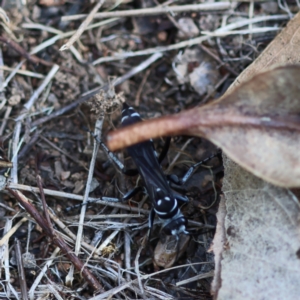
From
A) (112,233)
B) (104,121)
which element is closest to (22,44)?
(104,121)

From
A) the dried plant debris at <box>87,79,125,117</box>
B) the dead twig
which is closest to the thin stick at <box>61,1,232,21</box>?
the dried plant debris at <box>87,79,125,117</box>

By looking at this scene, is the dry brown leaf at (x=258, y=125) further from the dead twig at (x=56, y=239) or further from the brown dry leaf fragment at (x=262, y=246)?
the dead twig at (x=56, y=239)

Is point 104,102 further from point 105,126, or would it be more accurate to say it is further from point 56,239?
point 56,239

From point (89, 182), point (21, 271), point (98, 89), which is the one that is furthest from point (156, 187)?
point (21, 271)

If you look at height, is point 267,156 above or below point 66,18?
below

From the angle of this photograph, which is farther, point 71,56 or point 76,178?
point 71,56

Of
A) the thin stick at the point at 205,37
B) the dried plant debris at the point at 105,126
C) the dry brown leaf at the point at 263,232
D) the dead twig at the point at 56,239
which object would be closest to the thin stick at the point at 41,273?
the dried plant debris at the point at 105,126

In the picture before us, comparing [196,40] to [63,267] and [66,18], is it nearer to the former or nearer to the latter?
[66,18]
